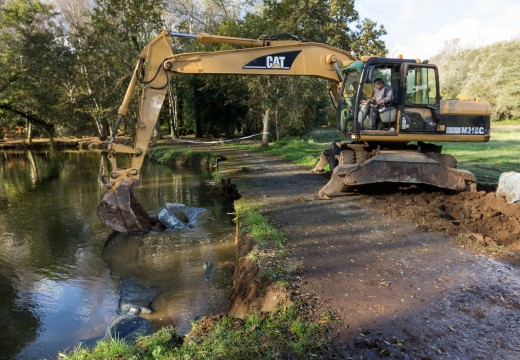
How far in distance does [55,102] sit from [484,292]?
96.7 ft

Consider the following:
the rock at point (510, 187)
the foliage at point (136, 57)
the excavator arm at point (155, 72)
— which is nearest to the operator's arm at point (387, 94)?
the excavator arm at point (155, 72)

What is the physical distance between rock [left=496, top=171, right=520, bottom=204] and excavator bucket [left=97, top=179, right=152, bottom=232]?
23.0ft

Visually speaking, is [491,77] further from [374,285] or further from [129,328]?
[129,328]

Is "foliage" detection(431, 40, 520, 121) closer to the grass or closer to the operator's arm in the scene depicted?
the operator's arm

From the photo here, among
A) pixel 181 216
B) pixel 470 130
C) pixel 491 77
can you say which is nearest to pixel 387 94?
pixel 470 130

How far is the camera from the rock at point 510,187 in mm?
6712

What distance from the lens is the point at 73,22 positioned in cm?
2909

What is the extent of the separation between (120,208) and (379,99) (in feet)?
18.6

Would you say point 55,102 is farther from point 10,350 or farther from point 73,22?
point 10,350

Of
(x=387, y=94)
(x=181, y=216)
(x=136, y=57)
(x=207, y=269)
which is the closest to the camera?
(x=207, y=269)

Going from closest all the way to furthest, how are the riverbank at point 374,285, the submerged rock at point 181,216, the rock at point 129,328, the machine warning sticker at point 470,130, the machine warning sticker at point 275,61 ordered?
the riverbank at point 374,285 < the rock at point 129,328 < the machine warning sticker at point 470,130 < the machine warning sticker at point 275,61 < the submerged rock at point 181,216

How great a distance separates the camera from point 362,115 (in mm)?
7859

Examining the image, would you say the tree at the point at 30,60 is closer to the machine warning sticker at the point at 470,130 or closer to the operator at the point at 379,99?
the operator at the point at 379,99

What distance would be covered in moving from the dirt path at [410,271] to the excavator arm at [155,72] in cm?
287
